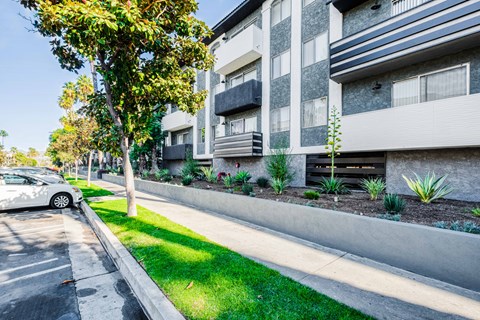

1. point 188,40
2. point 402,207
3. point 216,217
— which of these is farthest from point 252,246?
point 188,40

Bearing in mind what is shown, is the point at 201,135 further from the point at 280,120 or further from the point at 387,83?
the point at 387,83

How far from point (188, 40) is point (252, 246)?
6181mm

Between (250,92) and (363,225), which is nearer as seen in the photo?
(363,225)

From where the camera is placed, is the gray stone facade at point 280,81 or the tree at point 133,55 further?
the gray stone facade at point 280,81

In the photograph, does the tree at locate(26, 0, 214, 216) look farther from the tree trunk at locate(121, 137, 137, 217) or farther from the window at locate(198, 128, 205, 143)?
the window at locate(198, 128, 205, 143)

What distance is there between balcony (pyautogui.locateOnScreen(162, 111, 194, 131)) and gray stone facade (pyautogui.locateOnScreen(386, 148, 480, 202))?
15011mm

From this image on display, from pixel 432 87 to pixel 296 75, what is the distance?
557cm

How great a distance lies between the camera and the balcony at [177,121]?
19.1 meters

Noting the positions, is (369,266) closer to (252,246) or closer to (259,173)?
(252,246)

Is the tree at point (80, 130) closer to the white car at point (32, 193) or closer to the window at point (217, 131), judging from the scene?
the white car at point (32, 193)

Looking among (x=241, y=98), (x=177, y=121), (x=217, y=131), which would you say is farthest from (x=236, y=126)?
(x=177, y=121)

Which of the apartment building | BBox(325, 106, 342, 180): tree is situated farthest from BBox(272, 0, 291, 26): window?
BBox(325, 106, 342, 180): tree

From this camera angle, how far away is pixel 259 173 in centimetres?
1302

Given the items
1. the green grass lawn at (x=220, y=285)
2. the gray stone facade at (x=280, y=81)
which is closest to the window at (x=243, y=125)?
the gray stone facade at (x=280, y=81)
